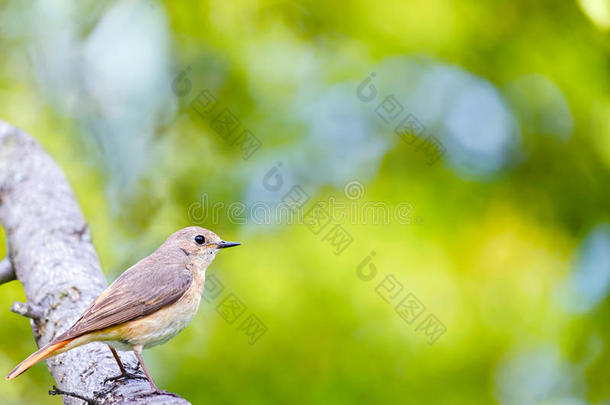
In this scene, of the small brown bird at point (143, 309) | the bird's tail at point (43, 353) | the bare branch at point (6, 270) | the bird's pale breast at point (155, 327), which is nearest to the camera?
the bird's tail at point (43, 353)

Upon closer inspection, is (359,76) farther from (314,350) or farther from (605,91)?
(314,350)

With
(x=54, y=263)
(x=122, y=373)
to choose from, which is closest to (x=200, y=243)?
(x=54, y=263)

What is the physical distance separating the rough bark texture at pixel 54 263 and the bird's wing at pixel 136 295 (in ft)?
0.80

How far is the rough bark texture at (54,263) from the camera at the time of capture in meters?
3.05

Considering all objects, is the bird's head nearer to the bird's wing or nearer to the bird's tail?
the bird's wing

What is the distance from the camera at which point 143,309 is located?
3.34 metres

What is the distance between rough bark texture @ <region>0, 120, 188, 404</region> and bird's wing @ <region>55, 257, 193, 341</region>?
242 millimetres

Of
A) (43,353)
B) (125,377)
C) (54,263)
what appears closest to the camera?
(43,353)

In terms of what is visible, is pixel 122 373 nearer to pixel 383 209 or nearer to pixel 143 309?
pixel 143 309

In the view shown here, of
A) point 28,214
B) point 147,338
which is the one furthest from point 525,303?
point 28,214

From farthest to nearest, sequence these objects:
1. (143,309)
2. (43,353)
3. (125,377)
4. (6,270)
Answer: (6,270), (143,309), (125,377), (43,353)

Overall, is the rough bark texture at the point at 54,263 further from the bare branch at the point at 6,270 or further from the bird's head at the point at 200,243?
the bird's head at the point at 200,243

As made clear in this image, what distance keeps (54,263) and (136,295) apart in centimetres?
66

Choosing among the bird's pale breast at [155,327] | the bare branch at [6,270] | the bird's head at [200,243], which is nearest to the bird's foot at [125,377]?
the bird's pale breast at [155,327]
